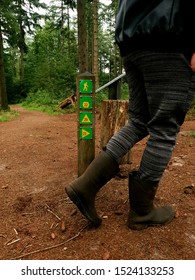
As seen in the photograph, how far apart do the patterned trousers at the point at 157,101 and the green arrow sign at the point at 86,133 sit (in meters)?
0.73

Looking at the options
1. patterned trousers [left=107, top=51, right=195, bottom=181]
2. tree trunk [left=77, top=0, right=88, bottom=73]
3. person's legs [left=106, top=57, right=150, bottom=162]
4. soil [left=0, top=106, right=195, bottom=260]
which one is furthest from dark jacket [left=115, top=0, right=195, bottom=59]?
tree trunk [left=77, top=0, right=88, bottom=73]

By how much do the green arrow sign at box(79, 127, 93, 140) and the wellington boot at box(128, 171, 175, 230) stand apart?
0.87 m

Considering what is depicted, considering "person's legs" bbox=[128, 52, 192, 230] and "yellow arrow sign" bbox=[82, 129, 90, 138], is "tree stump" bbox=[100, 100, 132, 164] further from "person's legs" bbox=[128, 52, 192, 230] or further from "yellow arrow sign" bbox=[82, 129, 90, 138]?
"person's legs" bbox=[128, 52, 192, 230]

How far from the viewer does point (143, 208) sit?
1956mm

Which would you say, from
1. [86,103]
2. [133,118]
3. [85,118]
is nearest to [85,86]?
[86,103]

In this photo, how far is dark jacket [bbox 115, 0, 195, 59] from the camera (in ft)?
5.04

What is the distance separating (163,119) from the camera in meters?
1.75

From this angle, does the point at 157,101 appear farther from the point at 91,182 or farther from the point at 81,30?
the point at 81,30

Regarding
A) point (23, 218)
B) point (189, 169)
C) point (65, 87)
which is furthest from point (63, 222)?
point (65, 87)

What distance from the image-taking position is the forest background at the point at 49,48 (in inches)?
531

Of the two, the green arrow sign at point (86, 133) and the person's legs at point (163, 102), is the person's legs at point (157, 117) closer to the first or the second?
the person's legs at point (163, 102)

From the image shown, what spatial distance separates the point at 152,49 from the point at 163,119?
0.43m

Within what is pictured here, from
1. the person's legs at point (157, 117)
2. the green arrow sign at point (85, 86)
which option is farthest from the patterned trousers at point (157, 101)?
the green arrow sign at point (85, 86)

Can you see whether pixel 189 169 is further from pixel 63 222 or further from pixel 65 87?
pixel 65 87
